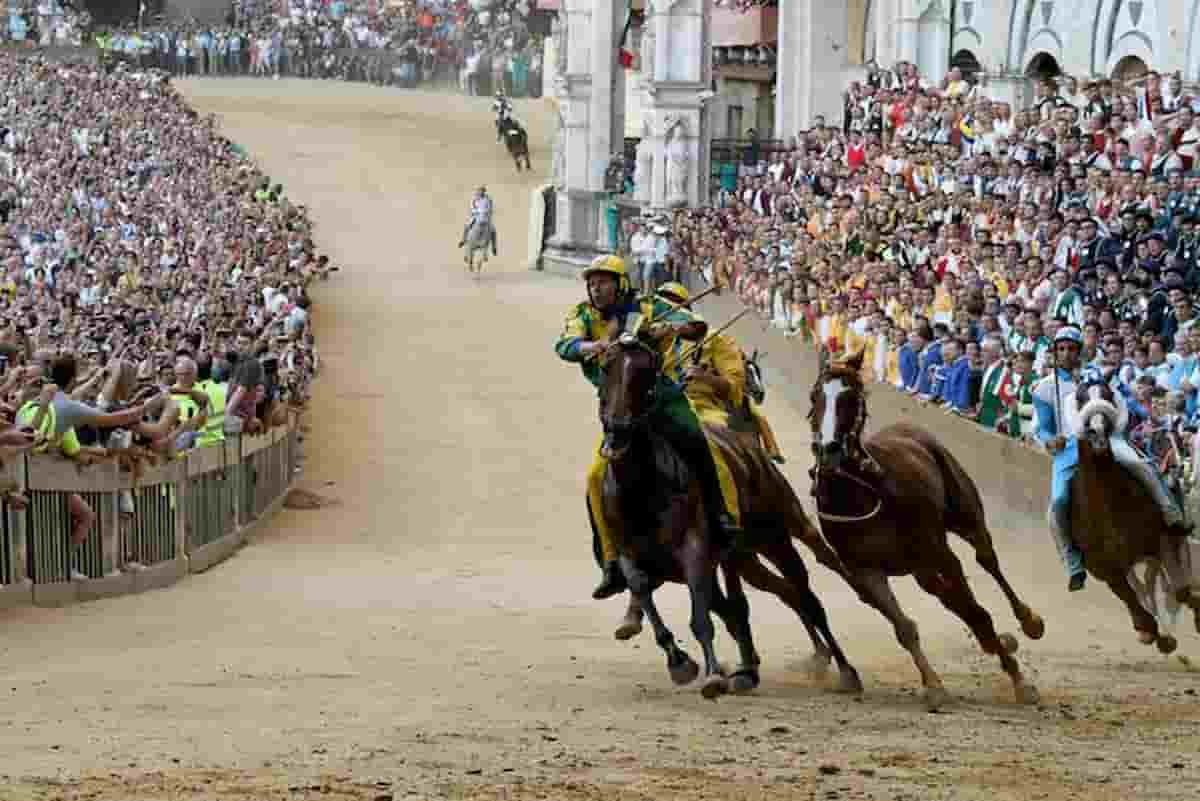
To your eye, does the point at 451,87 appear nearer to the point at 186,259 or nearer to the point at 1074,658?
the point at 186,259

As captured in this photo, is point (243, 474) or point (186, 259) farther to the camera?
point (186, 259)

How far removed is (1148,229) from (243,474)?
26.6ft

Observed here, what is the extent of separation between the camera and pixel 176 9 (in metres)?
75.8

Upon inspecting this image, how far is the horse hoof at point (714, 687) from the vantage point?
1282 cm

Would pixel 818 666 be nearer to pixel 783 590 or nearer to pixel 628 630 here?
pixel 783 590

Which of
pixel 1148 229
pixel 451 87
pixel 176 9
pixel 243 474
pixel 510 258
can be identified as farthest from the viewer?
pixel 176 9

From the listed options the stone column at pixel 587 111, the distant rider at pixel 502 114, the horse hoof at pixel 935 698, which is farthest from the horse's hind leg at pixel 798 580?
the distant rider at pixel 502 114

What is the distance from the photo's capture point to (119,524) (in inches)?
683

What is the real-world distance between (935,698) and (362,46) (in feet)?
197

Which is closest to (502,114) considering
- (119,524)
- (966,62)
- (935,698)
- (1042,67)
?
(966,62)

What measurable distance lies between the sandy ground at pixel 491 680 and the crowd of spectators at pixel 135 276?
3.88 ft

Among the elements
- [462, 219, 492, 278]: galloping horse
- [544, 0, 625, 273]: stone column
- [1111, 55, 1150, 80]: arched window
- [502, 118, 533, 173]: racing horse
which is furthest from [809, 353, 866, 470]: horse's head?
[502, 118, 533, 173]: racing horse

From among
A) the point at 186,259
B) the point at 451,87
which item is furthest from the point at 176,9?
the point at 186,259

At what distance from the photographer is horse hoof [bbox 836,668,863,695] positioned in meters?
13.7
